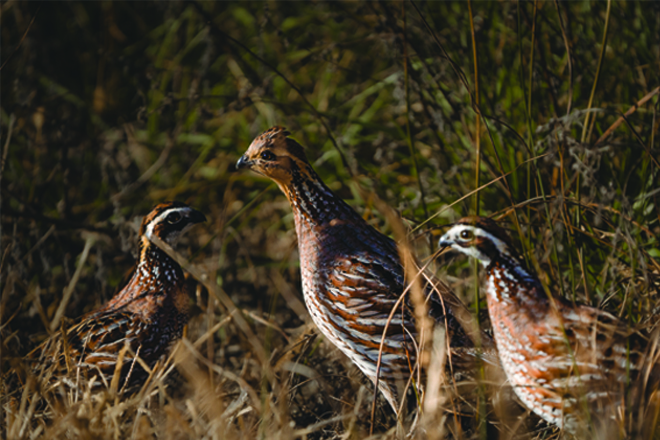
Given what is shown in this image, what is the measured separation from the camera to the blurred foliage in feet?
10.6

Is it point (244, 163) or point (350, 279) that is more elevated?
point (244, 163)

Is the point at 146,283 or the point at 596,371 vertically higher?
the point at 146,283

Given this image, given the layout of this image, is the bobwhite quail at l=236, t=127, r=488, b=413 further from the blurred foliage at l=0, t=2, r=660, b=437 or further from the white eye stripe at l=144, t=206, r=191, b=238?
the white eye stripe at l=144, t=206, r=191, b=238

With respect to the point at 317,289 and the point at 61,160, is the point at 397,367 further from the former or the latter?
the point at 61,160

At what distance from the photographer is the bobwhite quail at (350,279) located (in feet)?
9.40

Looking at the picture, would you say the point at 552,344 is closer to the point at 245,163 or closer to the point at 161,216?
the point at 245,163

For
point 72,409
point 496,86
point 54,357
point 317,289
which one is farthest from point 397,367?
point 496,86

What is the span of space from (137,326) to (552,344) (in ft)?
6.92

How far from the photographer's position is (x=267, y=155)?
10.2ft

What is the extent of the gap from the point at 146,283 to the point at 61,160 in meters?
1.79

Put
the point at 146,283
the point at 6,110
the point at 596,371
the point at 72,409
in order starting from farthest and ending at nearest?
the point at 6,110, the point at 146,283, the point at 72,409, the point at 596,371

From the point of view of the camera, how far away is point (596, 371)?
7.39 feet

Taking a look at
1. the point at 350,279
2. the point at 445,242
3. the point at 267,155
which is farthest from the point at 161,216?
the point at 445,242

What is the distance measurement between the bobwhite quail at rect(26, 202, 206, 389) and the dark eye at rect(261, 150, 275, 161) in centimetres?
58
